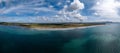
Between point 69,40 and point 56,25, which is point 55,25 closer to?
point 56,25

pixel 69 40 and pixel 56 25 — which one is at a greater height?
pixel 56 25

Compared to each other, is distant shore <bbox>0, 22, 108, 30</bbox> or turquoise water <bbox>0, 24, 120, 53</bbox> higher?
distant shore <bbox>0, 22, 108, 30</bbox>

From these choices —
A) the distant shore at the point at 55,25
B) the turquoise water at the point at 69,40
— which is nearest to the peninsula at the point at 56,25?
the distant shore at the point at 55,25

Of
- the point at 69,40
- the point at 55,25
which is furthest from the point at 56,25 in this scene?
the point at 69,40

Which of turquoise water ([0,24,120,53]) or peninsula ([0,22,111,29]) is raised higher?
peninsula ([0,22,111,29])

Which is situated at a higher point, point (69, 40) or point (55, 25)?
point (55, 25)

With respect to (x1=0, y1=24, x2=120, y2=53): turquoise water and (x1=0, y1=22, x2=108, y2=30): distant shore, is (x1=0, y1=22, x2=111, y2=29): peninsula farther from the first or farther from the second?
(x1=0, y1=24, x2=120, y2=53): turquoise water

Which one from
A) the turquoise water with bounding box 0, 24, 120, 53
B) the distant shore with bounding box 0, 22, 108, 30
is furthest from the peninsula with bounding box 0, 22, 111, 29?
the turquoise water with bounding box 0, 24, 120, 53

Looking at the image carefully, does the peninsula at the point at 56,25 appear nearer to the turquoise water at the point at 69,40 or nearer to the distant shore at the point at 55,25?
the distant shore at the point at 55,25
